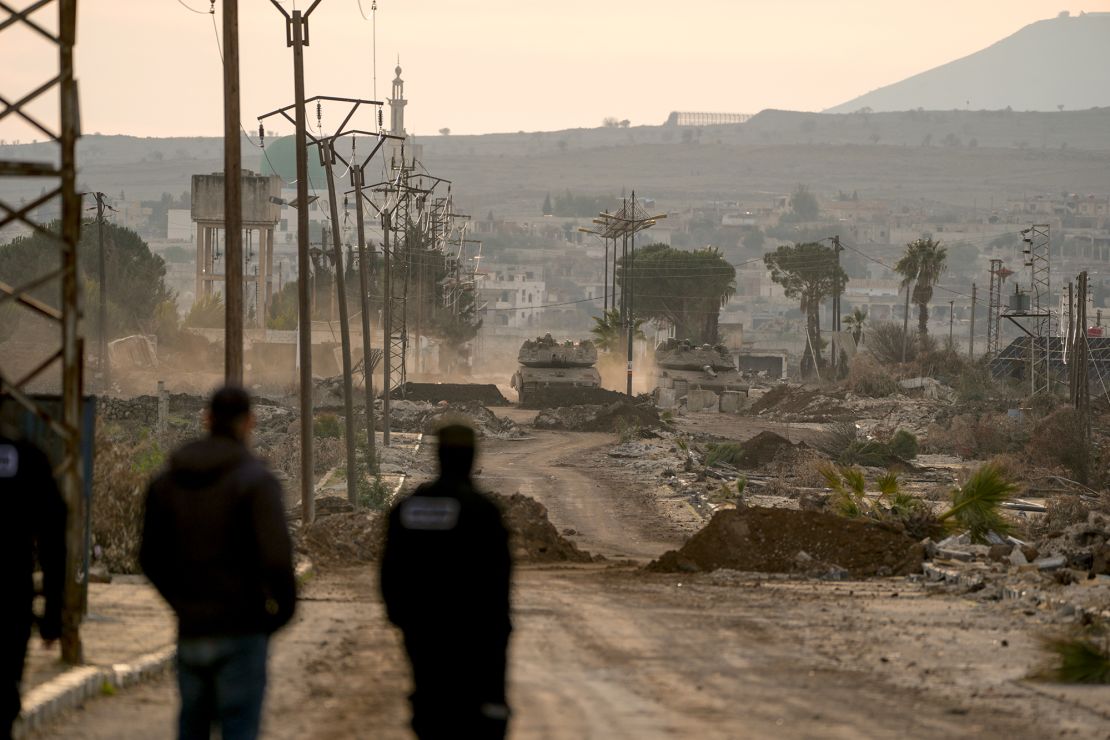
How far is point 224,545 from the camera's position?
22.8ft

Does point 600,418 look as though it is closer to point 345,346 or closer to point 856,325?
point 345,346

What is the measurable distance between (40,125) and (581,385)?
182ft

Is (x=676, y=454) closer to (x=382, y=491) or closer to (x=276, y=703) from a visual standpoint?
(x=382, y=491)

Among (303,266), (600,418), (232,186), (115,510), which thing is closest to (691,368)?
(600,418)

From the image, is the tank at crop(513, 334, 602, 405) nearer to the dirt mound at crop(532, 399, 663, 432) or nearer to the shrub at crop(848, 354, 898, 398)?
the dirt mound at crop(532, 399, 663, 432)

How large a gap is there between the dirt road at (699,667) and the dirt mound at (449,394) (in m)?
44.9

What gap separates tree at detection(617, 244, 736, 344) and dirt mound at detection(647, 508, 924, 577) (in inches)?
3776

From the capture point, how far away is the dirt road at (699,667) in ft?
32.6

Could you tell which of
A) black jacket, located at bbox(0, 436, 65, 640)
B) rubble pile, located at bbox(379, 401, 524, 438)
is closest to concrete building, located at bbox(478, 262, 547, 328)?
rubble pile, located at bbox(379, 401, 524, 438)

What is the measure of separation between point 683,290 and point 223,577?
113 meters

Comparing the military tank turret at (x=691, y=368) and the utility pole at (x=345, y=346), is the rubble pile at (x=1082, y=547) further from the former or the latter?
the military tank turret at (x=691, y=368)

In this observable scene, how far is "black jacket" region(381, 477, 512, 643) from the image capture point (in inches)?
271

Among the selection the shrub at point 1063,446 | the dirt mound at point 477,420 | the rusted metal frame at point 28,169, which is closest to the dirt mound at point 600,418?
the dirt mound at point 477,420

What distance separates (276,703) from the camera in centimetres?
1034
